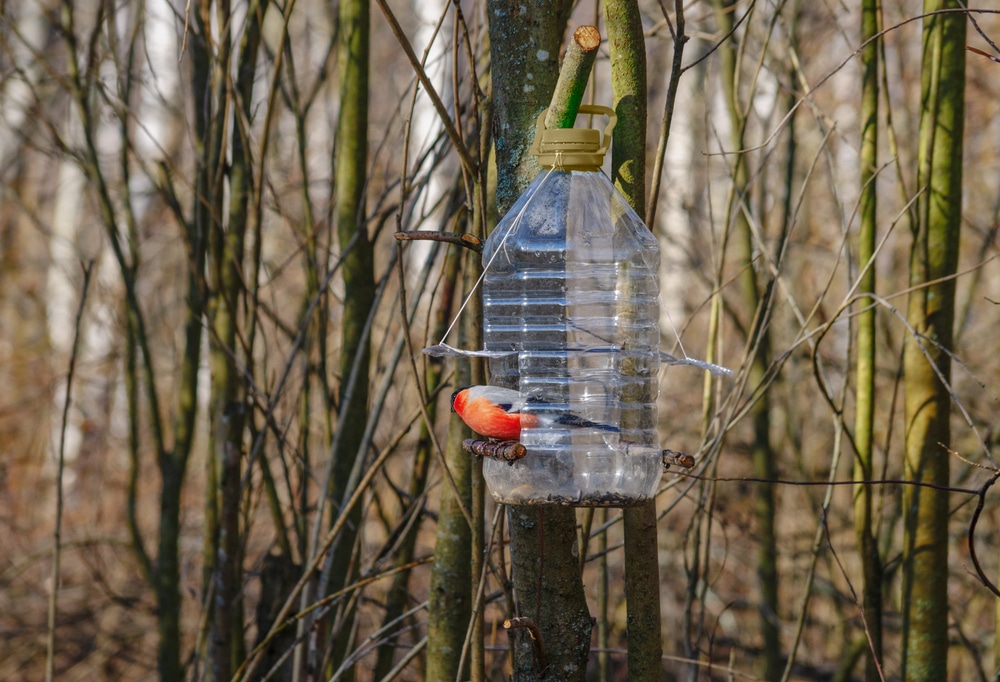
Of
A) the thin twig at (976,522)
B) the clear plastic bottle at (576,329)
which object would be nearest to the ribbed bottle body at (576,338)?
the clear plastic bottle at (576,329)

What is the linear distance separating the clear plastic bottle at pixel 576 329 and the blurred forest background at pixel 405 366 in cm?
11

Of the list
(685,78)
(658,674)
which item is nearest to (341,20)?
(658,674)

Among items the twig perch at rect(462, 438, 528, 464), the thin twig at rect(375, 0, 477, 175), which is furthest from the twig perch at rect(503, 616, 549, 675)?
the thin twig at rect(375, 0, 477, 175)

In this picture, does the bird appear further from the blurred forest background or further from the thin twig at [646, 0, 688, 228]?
the thin twig at [646, 0, 688, 228]

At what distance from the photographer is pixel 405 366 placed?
3.88 metres

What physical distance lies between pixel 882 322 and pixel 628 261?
2.15 metres

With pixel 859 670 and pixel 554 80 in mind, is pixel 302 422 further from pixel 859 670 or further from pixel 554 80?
pixel 859 670

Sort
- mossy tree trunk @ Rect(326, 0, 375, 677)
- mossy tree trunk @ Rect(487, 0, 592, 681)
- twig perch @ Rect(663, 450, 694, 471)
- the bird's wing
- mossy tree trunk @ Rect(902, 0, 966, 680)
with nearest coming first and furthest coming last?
twig perch @ Rect(663, 450, 694, 471), the bird's wing, mossy tree trunk @ Rect(487, 0, 592, 681), mossy tree trunk @ Rect(902, 0, 966, 680), mossy tree trunk @ Rect(326, 0, 375, 677)

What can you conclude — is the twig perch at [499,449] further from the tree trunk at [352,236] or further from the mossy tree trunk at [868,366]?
the mossy tree trunk at [868,366]

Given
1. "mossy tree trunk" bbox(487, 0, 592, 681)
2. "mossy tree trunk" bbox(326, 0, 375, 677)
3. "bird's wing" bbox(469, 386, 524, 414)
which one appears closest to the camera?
"bird's wing" bbox(469, 386, 524, 414)

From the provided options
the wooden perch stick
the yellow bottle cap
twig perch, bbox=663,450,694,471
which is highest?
the wooden perch stick

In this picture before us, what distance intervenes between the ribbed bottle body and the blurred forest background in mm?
109

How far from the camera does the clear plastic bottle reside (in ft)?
4.66

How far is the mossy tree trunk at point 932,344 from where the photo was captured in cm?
204
